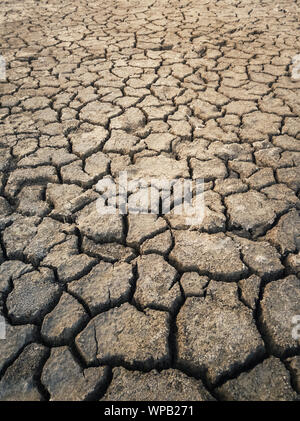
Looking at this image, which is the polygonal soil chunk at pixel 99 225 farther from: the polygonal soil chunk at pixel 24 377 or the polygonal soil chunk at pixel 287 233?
the polygonal soil chunk at pixel 287 233

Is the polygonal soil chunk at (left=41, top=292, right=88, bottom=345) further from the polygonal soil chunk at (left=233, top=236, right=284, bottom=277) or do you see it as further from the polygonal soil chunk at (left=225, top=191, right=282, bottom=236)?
the polygonal soil chunk at (left=225, top=191, right=282, bottom=236)

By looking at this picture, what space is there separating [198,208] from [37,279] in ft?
2.96

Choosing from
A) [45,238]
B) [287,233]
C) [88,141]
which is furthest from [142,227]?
[88,141]

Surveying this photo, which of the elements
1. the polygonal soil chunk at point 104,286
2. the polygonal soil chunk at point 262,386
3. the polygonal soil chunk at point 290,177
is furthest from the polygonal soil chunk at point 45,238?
the polygonal soil chunk at point 290,177

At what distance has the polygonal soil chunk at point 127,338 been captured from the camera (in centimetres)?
113

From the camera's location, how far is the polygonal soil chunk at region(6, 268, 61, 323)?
1272 mm

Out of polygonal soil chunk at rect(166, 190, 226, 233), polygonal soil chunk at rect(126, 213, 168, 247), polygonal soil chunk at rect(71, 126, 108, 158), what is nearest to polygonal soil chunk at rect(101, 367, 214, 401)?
polygonal soil chunk at rect(126, 213, 168, 247)

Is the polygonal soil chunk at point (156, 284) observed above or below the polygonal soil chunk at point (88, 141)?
below

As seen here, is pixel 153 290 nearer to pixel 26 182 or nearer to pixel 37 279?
pixel 37 279

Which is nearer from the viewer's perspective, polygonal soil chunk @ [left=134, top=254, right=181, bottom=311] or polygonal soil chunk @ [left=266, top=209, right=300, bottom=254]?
polygonal soil chunk @ [left=134, top=254, right=181, bottom=311]

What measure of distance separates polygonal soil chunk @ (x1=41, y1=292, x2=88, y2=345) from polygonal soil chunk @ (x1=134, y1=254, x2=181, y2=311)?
0.81 ft

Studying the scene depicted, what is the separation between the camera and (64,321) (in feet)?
→ 4.07

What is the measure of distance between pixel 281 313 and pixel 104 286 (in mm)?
737

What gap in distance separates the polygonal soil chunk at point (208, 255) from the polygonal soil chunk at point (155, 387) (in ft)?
1.53
